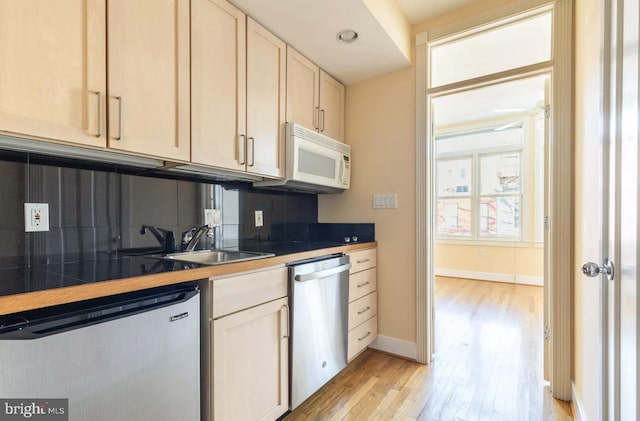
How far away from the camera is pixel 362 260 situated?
2.27 m

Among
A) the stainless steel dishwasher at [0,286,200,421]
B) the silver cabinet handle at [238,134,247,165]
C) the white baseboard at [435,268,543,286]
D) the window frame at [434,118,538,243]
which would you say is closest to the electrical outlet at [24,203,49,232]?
the stainless steel dishwasher at [0,286,200,421]

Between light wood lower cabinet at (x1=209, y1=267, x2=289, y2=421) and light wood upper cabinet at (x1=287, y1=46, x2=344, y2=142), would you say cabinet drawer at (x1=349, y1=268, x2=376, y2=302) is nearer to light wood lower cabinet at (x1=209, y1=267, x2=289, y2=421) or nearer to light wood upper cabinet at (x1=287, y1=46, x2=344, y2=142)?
light wood lower cabinet at (x1=209, y1=267, x2=289, y2=421)

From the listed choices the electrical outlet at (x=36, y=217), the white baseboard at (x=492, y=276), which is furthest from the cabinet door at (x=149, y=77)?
the white baseboard at (x=492, y=276)

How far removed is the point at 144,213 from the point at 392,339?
77.9 inches

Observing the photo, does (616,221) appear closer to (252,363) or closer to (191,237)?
(252,363)

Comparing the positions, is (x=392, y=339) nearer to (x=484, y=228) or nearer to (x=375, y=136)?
(x=375, y=136)

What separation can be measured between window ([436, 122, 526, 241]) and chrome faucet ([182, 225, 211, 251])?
4.92 m

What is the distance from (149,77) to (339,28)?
1.16m

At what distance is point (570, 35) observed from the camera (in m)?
1.78

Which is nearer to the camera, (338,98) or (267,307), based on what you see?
(267,307)

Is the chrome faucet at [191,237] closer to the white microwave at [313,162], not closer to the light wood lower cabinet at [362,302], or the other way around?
the white microwave at [313,162]

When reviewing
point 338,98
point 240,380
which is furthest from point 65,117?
point 338,98

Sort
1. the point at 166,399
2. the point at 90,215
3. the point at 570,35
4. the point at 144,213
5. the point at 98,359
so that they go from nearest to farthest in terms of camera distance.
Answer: the point at 98,359 → the point at 166,399 → the point at 90,215 → the point at 144,213 → the point at 570,35

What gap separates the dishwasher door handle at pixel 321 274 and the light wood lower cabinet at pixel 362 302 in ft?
0.45
